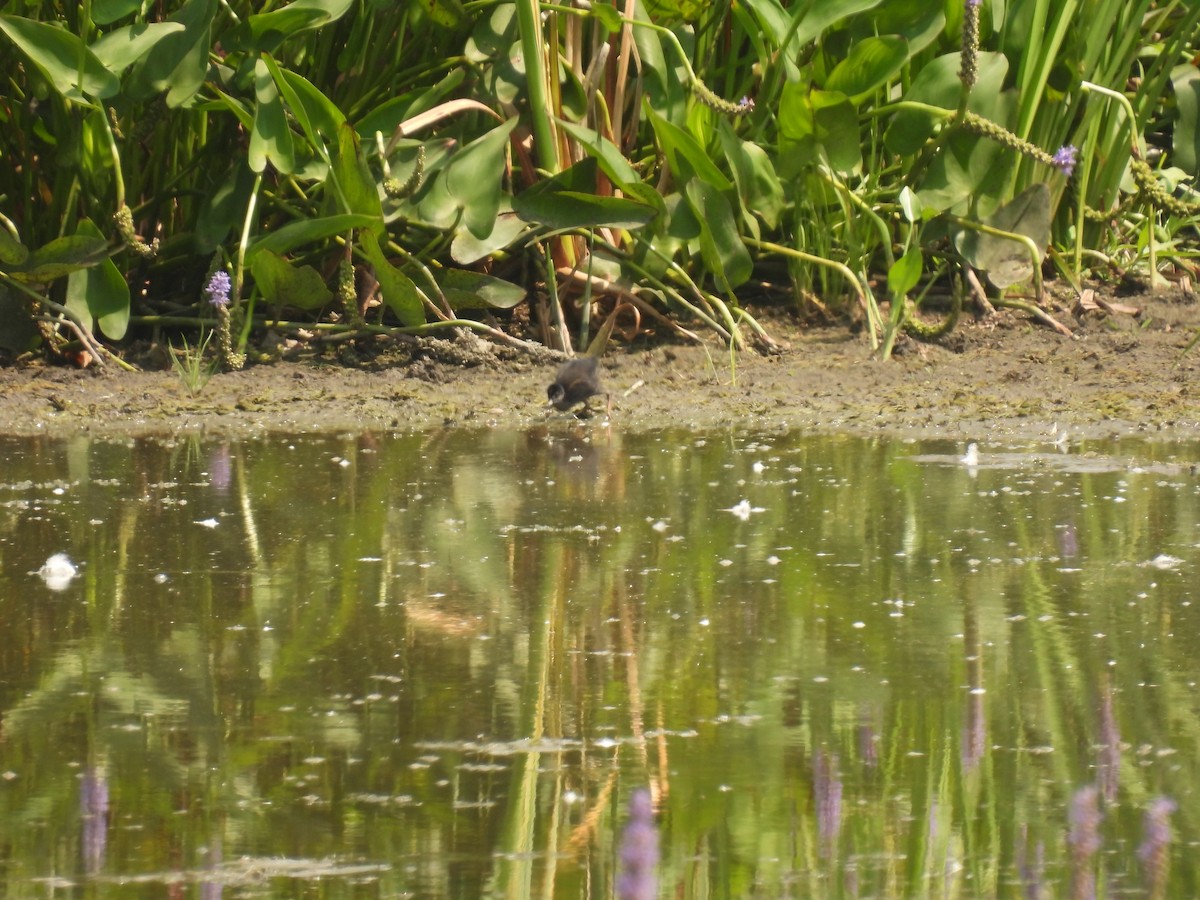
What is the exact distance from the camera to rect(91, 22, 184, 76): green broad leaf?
375 cm

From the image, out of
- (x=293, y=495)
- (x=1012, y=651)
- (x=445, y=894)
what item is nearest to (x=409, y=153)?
(x=293, y=495)

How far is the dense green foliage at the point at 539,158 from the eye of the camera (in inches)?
150

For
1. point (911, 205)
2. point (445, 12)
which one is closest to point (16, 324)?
point (445, 12)

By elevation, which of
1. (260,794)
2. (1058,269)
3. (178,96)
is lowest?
(260,794)

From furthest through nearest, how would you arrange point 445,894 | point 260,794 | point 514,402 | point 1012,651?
point 514,402
point 1012,651
point 260,794
point 445,894

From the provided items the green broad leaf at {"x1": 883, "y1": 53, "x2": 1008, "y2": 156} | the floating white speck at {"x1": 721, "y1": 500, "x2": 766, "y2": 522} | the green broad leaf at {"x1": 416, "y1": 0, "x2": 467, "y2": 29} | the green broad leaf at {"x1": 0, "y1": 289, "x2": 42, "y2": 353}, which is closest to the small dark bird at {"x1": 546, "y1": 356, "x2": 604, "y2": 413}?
the floating white speck at {"x1": 721, "y1": 500, "x2": 766, "y2": 522}

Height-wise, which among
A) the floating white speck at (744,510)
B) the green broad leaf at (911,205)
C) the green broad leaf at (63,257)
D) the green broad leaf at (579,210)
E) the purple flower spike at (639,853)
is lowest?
the purple flower spike at (639,853)

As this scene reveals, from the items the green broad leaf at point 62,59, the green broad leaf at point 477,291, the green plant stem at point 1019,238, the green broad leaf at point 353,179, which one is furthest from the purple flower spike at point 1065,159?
the green broad leaf at point 62,59

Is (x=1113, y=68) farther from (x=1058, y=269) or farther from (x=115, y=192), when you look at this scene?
(x=115, y=192)

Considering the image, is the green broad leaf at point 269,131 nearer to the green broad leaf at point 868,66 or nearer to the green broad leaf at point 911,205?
the green broad leaf at point 868,66

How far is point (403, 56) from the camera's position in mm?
4273

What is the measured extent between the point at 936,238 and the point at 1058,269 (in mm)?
421

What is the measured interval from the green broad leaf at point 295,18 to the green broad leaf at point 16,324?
2.52ft

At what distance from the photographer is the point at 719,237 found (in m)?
4.01
